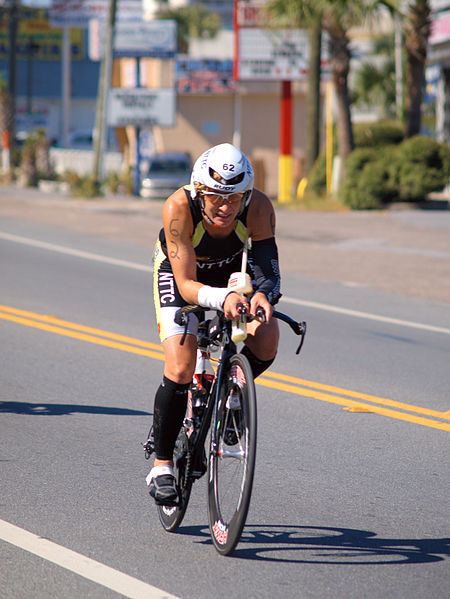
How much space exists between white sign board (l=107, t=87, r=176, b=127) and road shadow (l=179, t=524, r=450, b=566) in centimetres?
2985

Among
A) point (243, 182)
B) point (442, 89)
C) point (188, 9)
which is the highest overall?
point (188, 9)

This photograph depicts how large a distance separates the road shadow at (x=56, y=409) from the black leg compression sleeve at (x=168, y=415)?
229 cm

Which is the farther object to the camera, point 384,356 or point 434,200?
point 434,200

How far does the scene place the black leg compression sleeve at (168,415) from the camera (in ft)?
15.7

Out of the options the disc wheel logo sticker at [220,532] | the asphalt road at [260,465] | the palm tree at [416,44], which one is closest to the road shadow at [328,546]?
the asphalt road at [260,465]

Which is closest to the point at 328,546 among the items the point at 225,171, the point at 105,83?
the point at 225,171

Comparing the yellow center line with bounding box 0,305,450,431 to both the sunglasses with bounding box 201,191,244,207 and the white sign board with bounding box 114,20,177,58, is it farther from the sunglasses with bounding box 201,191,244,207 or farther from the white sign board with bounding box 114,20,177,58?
the white sign board with bounding box 114,20,177,58

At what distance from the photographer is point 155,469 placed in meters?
4.90

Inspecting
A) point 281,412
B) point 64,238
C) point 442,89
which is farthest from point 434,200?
point 281,412

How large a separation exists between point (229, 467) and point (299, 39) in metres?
29.4

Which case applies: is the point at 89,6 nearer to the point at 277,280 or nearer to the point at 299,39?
the point at 299,39

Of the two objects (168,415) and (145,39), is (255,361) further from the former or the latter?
(145,39)

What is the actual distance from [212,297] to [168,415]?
70 centimetres

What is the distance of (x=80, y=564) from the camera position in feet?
14.5
